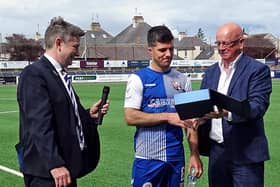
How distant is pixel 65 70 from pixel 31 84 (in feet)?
1.30

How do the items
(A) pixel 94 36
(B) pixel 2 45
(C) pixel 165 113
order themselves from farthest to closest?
(A) pixel 94 36 < (B) pixel 2 45 < (C) pixel 165 113

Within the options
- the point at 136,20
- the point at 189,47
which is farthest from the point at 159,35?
the point at 189,47

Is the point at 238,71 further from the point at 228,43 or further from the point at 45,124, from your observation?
the point at 45,124

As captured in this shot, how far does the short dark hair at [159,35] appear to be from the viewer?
448cm

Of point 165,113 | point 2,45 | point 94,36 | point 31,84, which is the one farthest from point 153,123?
point 94,36

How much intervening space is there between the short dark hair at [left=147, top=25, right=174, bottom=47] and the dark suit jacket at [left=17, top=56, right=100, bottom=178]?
105 centimetres

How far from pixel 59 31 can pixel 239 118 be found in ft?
5.38

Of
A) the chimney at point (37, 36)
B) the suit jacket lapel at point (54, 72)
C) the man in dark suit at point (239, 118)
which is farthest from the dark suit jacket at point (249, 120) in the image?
the chimney at point (37, 36)

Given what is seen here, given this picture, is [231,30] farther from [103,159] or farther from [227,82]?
[103,159]

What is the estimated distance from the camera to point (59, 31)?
392 centimetres

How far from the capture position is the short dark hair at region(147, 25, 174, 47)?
14.7ft

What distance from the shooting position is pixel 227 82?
14.5 ft

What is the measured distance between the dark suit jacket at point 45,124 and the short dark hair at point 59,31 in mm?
160

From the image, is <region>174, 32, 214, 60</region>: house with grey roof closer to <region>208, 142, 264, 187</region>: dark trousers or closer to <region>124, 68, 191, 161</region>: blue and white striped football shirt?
<region>208, 142, 264, 187</region>: dark trousers
